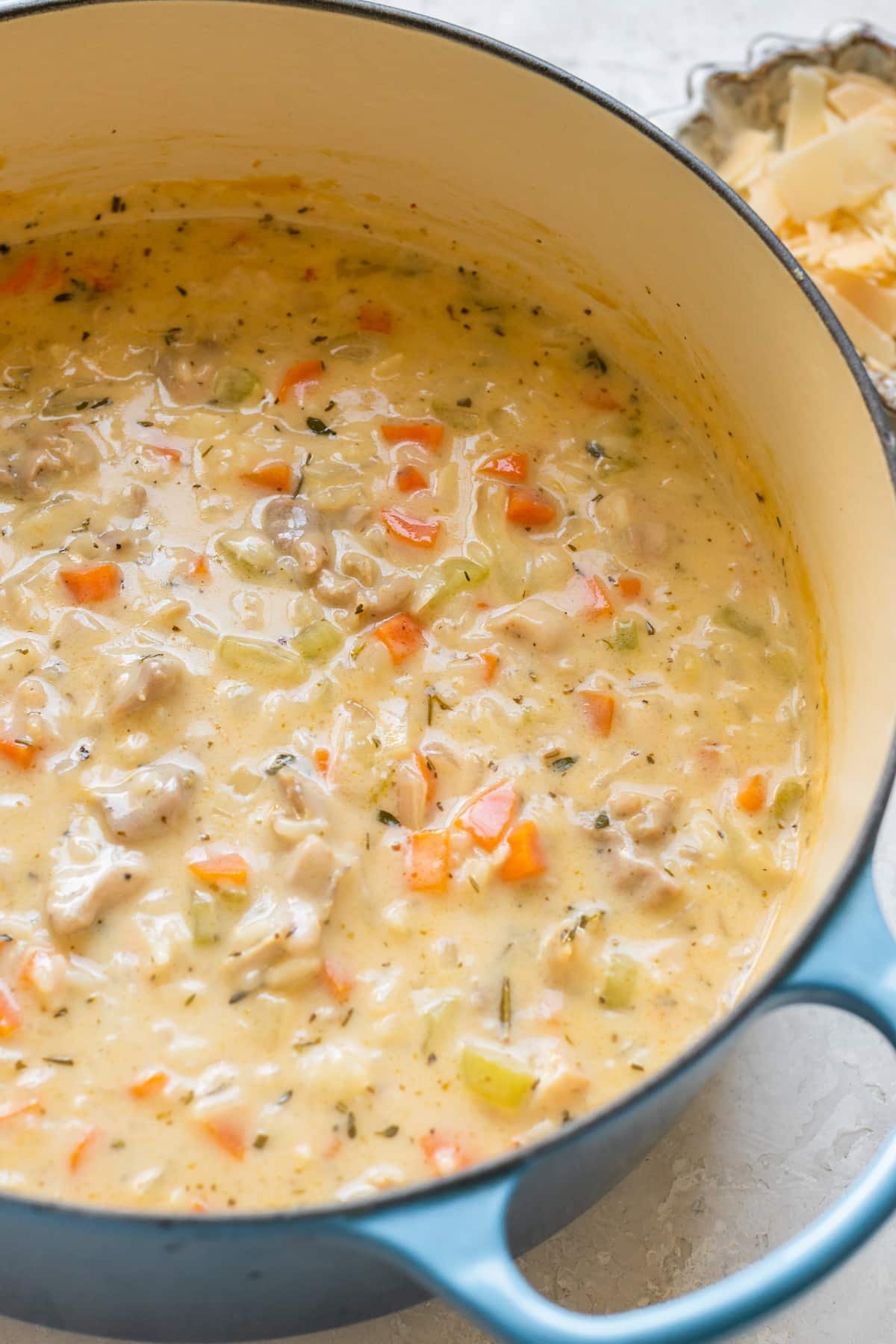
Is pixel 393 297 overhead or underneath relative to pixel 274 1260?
overhead

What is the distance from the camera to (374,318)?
263 centimetres

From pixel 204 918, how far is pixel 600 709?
67cm

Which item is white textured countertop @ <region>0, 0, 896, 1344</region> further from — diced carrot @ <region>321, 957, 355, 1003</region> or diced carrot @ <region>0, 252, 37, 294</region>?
diced carrot @ <region>0, 252, 37, 294</region>

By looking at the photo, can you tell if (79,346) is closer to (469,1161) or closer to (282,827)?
(282,827)

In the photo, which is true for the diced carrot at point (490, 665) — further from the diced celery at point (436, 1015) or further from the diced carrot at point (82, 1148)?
the diced carrot at point (82, 1148)

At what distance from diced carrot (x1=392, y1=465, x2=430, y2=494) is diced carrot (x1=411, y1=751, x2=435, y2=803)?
0.51 metres

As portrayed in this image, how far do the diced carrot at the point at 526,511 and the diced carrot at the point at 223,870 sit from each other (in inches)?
29.1

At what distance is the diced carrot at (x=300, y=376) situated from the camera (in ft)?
8.21

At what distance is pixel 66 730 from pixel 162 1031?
485mm

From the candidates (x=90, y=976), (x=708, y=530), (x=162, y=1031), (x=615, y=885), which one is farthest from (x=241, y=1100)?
(x=708, y=530)

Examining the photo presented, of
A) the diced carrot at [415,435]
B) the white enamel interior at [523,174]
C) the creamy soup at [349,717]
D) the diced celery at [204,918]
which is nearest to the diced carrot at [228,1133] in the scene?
the creamy soup at [349,717]

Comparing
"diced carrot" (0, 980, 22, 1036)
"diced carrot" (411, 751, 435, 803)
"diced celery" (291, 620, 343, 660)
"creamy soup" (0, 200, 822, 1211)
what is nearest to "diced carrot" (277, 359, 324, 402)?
"creamy soup" (0, 200, 822, 1211)

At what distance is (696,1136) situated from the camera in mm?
2062

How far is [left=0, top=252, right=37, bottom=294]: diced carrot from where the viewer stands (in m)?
2.63
